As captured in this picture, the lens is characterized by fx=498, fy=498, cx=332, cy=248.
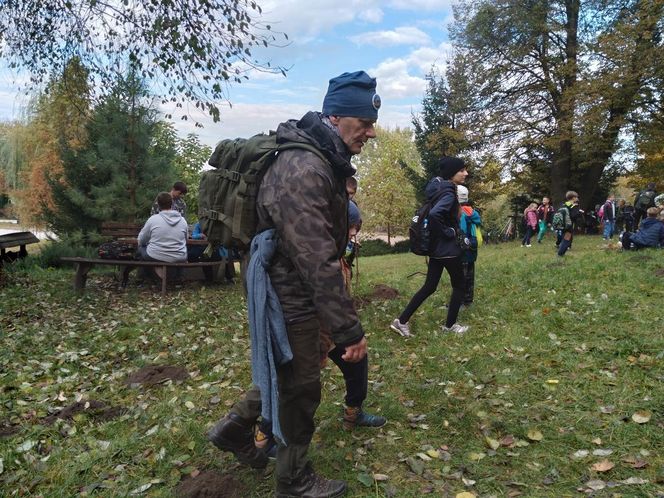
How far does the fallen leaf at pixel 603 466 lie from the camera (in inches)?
122

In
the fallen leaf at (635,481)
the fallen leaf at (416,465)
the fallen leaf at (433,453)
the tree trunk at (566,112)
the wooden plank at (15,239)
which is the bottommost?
the fallen leaf at (416,465)

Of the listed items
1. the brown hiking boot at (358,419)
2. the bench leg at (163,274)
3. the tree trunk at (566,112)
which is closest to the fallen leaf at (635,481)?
the brown hiking boot at (358,419)

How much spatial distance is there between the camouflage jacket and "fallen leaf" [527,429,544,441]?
73.1 inches

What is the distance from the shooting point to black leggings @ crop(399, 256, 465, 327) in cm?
575

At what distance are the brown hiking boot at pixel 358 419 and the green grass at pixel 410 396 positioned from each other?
2.3 inches

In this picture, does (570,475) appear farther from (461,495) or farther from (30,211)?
(30,211)

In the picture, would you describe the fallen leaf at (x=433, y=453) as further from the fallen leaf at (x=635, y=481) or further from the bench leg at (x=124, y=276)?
the bench leg at (x=124, y=276)

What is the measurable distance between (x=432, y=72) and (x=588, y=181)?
1162cm

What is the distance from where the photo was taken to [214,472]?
323 cm

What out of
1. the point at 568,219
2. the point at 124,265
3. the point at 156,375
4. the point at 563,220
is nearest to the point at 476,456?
the point at 156,375

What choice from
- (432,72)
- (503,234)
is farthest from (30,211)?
(503,234)

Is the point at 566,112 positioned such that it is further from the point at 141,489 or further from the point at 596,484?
the point at 141,489

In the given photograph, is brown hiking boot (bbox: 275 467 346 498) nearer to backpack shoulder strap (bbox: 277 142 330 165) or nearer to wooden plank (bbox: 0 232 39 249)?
backpack shoulder strap (bbox: 277 142 330 165)

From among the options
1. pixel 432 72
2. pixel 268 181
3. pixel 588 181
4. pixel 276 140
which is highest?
pixel 432 72
